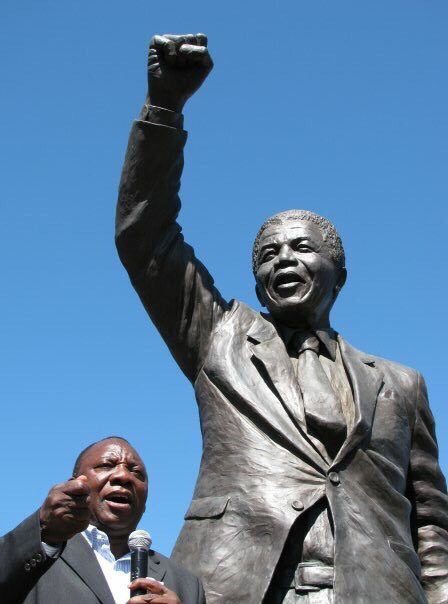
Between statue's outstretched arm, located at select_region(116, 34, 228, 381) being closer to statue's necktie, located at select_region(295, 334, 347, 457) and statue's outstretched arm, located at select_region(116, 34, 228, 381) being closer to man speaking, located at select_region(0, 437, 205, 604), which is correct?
statue's necktie, located at select_region(295, 334, 347, 457)

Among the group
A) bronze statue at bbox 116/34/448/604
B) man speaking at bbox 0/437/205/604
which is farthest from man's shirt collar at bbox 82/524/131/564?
bronze statue at bbox 116/34/448/604

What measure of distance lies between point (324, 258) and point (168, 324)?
3.14ft

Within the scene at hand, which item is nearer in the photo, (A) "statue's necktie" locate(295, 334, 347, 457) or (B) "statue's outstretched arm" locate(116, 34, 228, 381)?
(A) "statue's necktie" locate(295, 334, 347, 457)

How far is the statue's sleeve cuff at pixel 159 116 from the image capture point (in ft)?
21.5

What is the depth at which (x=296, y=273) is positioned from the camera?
6816mm

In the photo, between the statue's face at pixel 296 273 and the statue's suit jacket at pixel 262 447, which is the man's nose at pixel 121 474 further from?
the statue's face at pixel 296 273

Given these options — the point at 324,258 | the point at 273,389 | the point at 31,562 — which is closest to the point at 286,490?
the point at 273,389

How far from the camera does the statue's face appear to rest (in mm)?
6809

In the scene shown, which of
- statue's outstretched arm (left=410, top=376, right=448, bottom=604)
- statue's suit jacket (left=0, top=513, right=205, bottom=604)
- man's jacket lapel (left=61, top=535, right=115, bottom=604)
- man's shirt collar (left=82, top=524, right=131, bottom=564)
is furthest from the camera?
statue's outstretched arm (left=410, top=376, right=448, bottom=604)

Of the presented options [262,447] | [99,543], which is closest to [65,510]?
[99,543]

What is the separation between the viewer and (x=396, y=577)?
589cm

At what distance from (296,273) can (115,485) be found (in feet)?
7.06

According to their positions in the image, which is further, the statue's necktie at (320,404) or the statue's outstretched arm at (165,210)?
the statue's outstretched arm at (165,210)

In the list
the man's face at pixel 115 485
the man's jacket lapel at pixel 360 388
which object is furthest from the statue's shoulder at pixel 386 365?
the man's face at pixel 115 485
